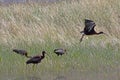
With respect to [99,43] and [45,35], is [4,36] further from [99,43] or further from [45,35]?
[99,43]

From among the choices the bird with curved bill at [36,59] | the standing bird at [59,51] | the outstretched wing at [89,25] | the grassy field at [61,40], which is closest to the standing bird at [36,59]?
the bird with curved bill at [36,59]

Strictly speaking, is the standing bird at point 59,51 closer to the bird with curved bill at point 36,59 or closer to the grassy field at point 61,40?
the grassy field at point 61,40

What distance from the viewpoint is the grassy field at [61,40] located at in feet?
36.8

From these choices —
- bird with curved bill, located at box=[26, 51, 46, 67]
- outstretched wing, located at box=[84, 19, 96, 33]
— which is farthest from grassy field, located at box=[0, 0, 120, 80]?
outstretched wing, located at box=[84, 19, 96, 33]

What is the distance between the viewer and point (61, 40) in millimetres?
13141

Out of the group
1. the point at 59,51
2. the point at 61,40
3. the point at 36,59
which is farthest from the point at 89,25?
the point at 61,40

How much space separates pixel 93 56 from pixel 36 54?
1100mm

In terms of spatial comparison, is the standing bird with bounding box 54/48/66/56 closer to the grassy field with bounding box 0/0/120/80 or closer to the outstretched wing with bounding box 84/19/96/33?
the grassy field with bounding box 0/0/120/80

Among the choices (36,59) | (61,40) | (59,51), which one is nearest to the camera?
(36,59)

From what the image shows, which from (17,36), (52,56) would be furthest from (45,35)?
(52,56)

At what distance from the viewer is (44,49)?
12.3m

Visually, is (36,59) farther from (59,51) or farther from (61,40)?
(61,40)

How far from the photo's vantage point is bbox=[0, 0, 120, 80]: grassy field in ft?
36.8

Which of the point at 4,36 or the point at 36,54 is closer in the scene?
the point at 36,54
